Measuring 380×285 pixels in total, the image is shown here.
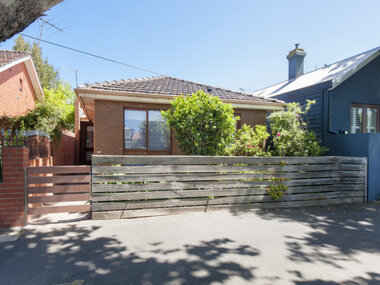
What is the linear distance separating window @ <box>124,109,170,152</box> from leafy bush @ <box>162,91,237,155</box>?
210 centimetres

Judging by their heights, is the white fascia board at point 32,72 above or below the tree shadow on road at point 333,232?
above

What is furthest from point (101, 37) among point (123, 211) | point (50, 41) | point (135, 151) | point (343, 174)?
point (343, 174)

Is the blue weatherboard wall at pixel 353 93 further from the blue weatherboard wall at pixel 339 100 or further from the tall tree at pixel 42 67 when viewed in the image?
the tall tree at pixel 42 67

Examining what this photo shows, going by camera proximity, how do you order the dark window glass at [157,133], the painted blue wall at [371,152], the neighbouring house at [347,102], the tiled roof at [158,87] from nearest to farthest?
the painted blue wall at [371,152] < the tiled roof at [158,87] < the dark window glass at [157,133] < the neighbouring house at [347,102]

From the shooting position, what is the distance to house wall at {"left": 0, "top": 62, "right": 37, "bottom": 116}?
1027 cm

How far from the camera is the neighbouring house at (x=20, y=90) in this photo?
383 inches

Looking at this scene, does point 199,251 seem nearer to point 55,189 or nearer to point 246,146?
point 55,189

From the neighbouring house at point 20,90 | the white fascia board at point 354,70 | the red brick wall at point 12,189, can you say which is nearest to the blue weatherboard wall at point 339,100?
the white fascia board at point 354,70

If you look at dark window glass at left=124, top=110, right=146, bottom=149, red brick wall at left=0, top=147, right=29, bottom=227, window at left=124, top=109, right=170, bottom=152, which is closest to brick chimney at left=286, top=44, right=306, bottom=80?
window at left=124, top=109, right=170, bottom=152

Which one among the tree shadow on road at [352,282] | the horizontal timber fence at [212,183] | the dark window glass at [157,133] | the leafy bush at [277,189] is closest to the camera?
the tree shadow on road at [352,282]

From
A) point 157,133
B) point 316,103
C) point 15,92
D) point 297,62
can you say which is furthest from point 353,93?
point 15,92

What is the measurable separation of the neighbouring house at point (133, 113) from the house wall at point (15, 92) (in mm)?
4767

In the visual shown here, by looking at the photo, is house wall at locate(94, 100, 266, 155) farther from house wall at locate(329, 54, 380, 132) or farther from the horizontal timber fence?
house wall at locate(329, 54, 380, 132)

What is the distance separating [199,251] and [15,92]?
42.6ft
